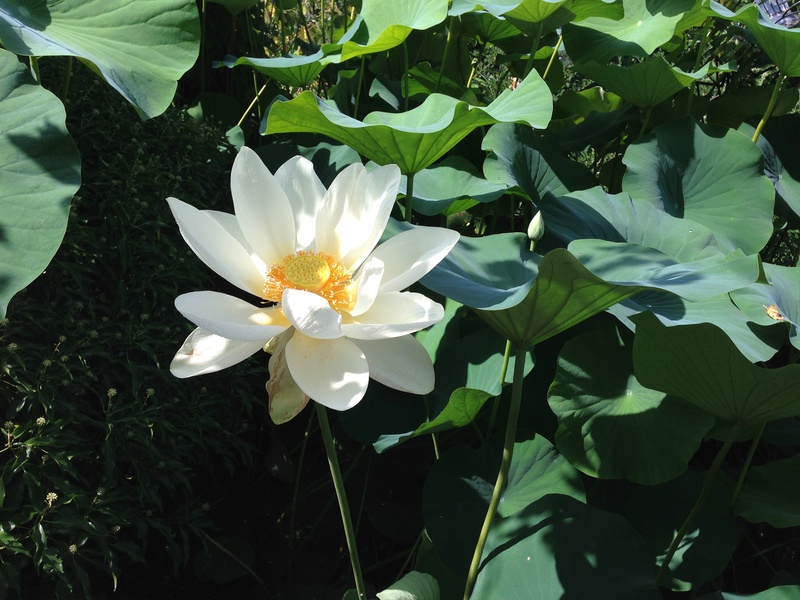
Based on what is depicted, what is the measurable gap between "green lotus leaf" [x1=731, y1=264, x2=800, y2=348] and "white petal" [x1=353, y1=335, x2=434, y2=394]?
0.68 m

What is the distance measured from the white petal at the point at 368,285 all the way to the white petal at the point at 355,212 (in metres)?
0.07

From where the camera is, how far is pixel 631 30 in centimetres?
213

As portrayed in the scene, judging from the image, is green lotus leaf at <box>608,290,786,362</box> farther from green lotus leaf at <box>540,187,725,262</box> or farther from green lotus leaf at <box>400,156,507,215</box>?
green lotus leaf at <box>400,156,507,215</box>

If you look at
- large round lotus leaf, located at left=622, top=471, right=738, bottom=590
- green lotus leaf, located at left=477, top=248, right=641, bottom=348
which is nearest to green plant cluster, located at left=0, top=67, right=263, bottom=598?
green lotus leaf, located at left=477, top=248, right=641, bottom=348

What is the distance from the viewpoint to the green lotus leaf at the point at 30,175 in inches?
40.9

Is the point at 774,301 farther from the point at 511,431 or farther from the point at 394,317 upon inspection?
the point at 394,317

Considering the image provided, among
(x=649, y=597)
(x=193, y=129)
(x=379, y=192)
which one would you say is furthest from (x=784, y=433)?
(x=193, y=129)

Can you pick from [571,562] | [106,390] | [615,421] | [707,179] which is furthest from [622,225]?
[106,390]

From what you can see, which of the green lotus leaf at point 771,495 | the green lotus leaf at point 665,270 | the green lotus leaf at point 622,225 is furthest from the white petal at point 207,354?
the green lotus leaf at point 771,495

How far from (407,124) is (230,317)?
866 millimetres

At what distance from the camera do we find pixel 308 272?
89cm

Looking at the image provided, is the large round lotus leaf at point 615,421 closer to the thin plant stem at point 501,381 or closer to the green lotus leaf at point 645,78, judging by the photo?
the thin plant stem at point 501,381

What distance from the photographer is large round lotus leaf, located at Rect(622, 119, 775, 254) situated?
1777 mm

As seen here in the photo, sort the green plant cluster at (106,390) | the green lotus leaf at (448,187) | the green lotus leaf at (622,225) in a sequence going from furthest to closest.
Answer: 1. the green lotus leaf at (448,187)
2. the green lotus leaf at (622,225)
3. the green plant cluster at (106,390)
